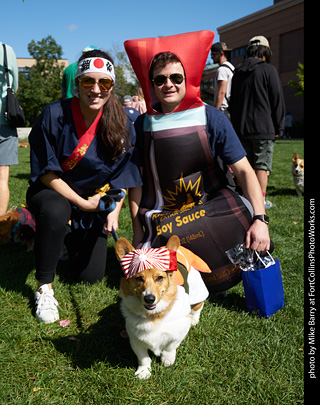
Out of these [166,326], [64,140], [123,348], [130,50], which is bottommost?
[123,348]

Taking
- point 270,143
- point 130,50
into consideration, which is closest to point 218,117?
point 130,50

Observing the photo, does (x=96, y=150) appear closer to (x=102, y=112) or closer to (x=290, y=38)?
(x=102, y=112)

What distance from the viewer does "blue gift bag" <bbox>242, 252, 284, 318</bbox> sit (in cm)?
269

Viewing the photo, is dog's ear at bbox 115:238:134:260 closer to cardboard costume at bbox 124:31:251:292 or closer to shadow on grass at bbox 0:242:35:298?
cardboard costume at bbox 124:31:251:292

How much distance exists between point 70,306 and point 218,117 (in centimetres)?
195

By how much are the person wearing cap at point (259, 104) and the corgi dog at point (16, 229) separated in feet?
10.6

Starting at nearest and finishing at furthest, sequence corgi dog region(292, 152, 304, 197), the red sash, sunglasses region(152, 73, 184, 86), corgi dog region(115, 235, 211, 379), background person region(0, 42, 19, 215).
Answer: corgi dog region(115, 235, 211, 379) → sunglasses region(152, 73, 184, 86) → the red sash → background person region(0, 42, 19, 215) → corgi dog region(292, 152, 304, 197)

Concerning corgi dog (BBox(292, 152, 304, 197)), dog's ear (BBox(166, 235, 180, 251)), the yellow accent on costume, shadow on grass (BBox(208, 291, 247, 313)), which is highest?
dog's ear (BBox(166, 235, 180, 251))

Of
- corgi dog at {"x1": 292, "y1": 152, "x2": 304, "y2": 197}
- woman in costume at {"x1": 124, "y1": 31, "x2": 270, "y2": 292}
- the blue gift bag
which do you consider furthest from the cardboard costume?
corgi dog at {"x1": 292, "y1": 152, "x2": 304, "y2": 197}

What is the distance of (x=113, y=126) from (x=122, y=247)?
1.15m

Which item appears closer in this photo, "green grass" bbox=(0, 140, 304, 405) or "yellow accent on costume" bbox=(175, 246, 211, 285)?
"green grass" bbox=(0, 140, 304, 405)

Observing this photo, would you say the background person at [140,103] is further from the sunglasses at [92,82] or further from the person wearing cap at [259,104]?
the sunglasses at [92,82]

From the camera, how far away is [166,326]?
216 centimetres

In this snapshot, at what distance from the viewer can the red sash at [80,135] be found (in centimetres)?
304
